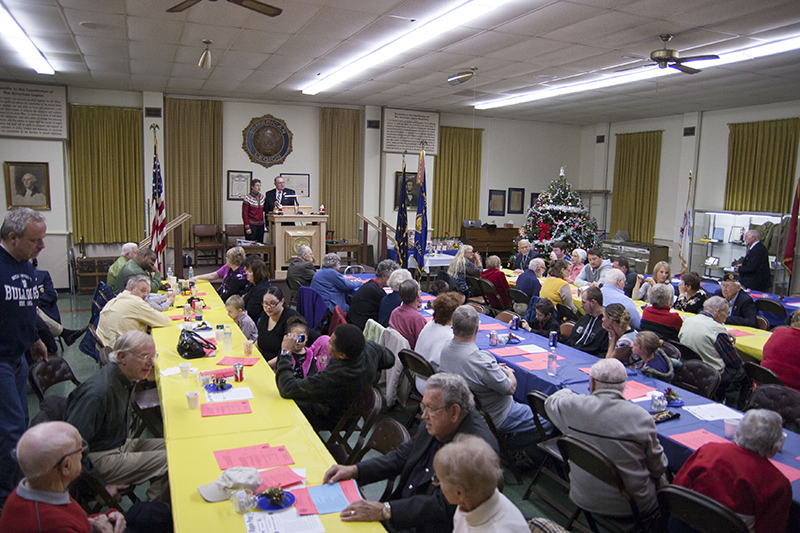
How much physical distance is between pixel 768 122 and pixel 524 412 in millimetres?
10479

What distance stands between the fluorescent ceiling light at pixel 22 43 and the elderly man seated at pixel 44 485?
238 inches

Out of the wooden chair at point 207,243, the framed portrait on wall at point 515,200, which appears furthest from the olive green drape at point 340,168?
the framed portrait on wall at point 515,200

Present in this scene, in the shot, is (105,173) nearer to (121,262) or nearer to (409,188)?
(121,262)

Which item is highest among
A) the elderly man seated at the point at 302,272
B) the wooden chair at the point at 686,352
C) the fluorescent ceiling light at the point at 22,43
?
the fluorescent ceiling light at the point at 22,43

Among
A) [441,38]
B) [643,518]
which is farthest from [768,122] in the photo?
[643,518]

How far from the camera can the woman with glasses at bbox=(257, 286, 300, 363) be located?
508 cm

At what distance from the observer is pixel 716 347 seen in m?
5.06

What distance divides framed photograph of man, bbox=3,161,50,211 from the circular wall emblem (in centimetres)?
400

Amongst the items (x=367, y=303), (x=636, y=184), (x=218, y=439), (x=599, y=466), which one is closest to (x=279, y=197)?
(x=367, y=303)

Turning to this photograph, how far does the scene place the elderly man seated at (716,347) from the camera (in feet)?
16.4

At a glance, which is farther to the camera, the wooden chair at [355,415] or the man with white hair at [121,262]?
the man with white hair at [121,262]

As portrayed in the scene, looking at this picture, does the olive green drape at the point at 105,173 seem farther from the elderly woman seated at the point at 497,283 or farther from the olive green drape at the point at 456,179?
the elderly woman seated at the point at 497,283

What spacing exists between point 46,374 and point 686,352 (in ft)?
16.8

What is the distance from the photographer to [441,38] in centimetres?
704
